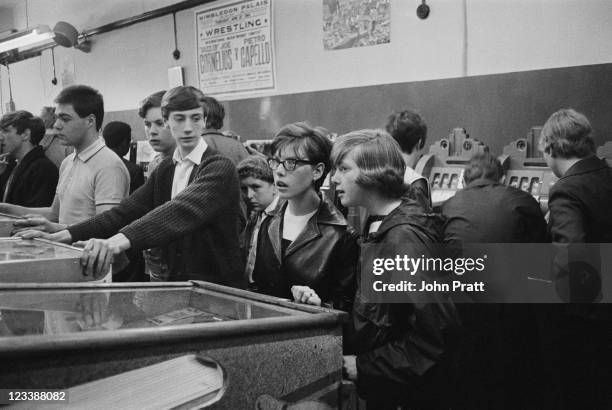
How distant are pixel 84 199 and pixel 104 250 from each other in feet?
3.89

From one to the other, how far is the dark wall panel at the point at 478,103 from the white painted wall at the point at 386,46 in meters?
0.08

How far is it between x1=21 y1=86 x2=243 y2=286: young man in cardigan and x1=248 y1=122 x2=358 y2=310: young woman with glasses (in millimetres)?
174

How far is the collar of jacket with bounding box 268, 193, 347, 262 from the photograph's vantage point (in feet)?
5.99

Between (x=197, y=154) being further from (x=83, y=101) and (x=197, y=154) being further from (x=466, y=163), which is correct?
(x=466, y=163)

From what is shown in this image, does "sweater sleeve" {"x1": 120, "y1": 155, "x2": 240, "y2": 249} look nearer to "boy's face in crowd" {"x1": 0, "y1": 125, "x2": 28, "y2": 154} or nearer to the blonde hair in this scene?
the blonde hair

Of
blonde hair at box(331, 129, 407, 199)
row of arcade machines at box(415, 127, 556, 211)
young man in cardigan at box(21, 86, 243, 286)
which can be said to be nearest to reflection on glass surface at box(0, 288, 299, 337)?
young man in cardigan at box(21, 86, 243, 286)

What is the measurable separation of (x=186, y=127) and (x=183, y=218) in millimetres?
502

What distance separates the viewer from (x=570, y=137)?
258cm

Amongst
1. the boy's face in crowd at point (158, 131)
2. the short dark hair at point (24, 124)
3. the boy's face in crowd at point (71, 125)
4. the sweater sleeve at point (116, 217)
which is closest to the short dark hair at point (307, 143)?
the sweater sleeve at point (116, 217)

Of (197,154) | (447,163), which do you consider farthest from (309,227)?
(447,163)

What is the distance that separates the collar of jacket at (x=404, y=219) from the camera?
1.54 metres

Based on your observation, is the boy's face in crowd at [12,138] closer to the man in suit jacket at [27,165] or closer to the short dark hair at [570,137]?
the man in suit jacket at [27,165]

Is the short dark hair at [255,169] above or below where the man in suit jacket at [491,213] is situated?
above

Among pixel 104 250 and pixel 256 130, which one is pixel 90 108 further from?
pixel 256 130
